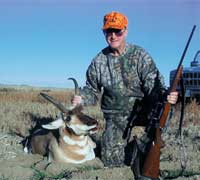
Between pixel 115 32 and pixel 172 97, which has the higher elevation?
pixel 115 32

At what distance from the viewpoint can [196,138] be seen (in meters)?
7.39

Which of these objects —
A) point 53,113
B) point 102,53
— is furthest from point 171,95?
point 53,113

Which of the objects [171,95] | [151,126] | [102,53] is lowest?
[151,126]

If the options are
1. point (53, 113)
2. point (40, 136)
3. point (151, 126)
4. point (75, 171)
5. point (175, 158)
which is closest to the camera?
point (151, 126)

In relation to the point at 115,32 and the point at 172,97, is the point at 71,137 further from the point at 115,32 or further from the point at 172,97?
the point at 172,97

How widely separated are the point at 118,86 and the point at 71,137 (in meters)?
1.04

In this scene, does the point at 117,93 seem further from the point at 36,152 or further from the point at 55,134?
the point at 36,152

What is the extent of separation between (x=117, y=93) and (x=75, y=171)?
1445mm

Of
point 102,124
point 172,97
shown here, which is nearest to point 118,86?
point 172,97

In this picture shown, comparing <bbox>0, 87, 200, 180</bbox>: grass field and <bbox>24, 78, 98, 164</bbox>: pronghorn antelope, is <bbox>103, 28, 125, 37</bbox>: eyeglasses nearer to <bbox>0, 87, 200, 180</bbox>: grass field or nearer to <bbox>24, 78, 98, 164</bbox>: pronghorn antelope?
<bbox>24, 78, 98, 164</bbox>: pronghorn antelope

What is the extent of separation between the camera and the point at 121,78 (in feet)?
21.2

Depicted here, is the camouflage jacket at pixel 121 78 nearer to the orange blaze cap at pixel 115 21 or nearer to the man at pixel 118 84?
the man at pixel 118 84

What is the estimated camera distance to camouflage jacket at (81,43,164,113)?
6.32m

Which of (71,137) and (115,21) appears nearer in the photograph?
(115,21)
